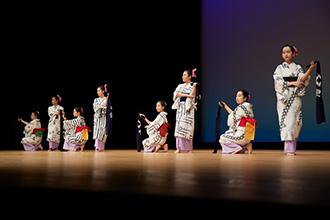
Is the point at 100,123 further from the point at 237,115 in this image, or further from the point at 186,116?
the point at 237,115

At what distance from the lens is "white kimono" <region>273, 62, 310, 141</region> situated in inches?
196

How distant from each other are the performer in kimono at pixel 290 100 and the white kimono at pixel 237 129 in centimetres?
77

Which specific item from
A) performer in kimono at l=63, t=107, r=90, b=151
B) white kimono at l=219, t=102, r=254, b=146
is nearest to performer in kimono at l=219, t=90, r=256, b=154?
white kimono at l=219, t=102, r=254, b=146

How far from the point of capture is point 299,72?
16.5 feet

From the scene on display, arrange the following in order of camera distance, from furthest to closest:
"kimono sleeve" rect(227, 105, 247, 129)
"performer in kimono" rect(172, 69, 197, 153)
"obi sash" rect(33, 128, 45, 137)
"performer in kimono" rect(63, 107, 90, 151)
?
"obi sash" rect(33, 128, 45, 137)
"performer in kimono" rect(63, 107, 90, 151)
"performer in kimono" rect(172, 69, 197, 153)
"kimono sleeve" rect(227, 105, 247, 129)

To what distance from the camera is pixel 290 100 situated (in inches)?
197

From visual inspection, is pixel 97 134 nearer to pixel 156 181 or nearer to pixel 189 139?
pixel 189 139

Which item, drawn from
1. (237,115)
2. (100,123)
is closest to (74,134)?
(100,123)

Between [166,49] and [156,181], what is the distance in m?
7.36

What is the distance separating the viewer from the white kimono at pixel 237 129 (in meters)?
5.70

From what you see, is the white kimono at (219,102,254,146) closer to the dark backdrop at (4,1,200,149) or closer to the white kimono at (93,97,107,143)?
the white kimono at (93,97,107,143)

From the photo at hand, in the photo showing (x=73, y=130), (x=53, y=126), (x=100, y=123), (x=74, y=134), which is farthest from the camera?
(x=53, y=126)

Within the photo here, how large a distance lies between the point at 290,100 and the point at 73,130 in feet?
15.6

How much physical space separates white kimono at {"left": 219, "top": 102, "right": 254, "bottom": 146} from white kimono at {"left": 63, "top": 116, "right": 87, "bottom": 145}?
10.6 ft
